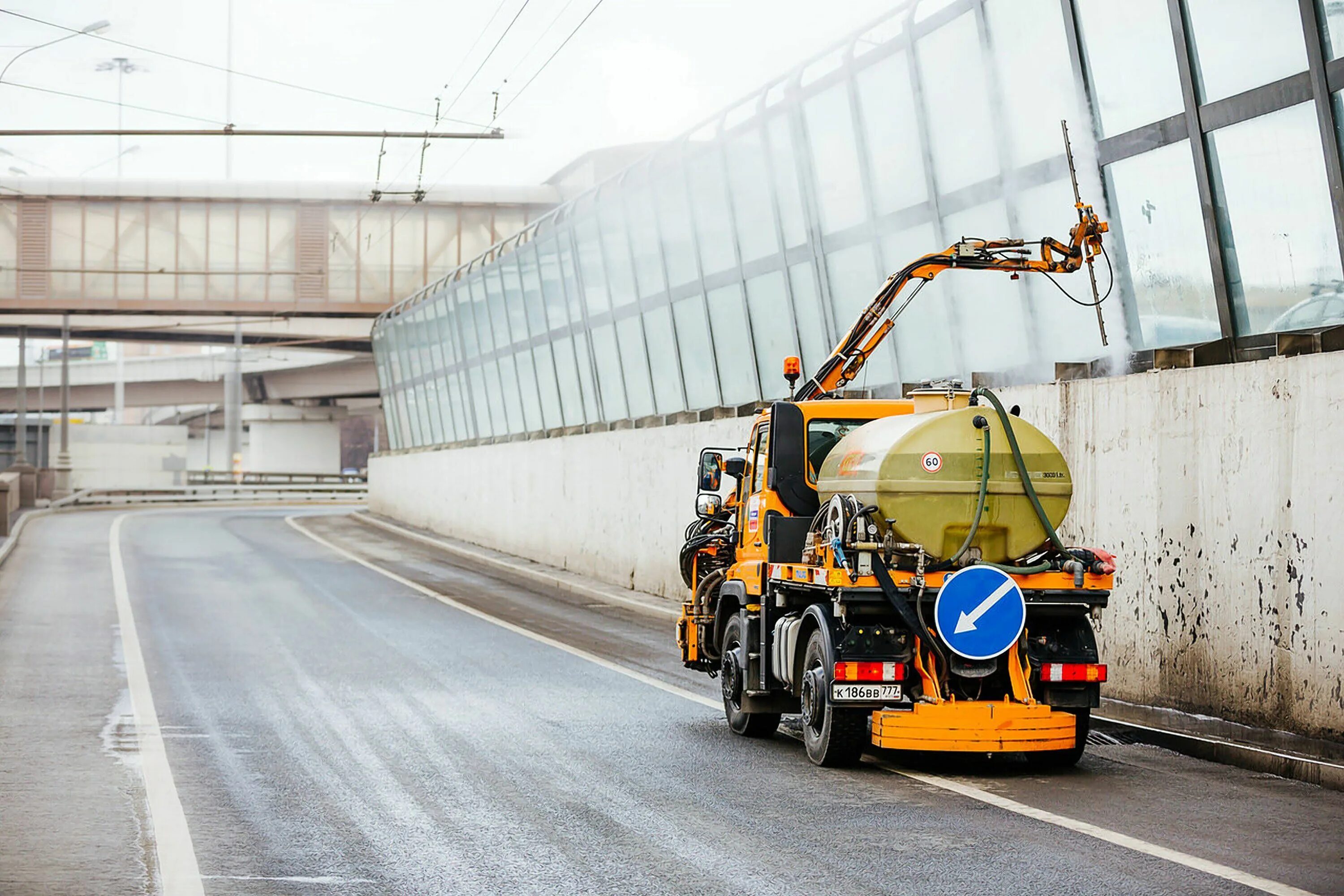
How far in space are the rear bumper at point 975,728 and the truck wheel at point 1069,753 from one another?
0.36ft

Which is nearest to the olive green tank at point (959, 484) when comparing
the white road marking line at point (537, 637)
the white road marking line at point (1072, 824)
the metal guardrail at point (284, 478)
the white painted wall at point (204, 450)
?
the white road marking line at point (1072, 824)

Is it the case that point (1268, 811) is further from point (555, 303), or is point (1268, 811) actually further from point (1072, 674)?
point (555, 303)

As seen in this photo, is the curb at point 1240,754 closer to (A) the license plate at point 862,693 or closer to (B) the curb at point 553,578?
(A) the license plate at point 862,693

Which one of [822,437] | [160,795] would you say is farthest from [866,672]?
[160,795]

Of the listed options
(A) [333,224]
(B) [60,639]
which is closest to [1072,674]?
(B) [60,639]

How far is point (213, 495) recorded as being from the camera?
6288 centimetres

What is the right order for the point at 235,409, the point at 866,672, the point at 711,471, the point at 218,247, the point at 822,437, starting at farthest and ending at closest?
the point at 235,409 → the point at 218,247 → the point at 711,471 → the point at 822,437 → the point at 866,672

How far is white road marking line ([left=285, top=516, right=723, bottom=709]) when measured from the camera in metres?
13.8

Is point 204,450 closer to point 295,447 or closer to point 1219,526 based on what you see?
point 295,447

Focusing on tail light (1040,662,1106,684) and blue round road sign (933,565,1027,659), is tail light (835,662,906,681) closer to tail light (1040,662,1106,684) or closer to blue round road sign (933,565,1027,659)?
blue round road sign (933,565,1027,659)

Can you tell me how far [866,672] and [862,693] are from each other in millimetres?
133

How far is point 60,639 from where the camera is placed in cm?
1767

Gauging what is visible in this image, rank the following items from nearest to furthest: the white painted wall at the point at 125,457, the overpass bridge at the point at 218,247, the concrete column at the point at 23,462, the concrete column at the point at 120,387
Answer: the concrete column at the point at 23,462 → the overpass bridge at the point at 218,247 → the white painted wall at the point at 125,457 → the concrete column at the point at 120,387

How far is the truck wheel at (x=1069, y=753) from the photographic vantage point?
9562mm
